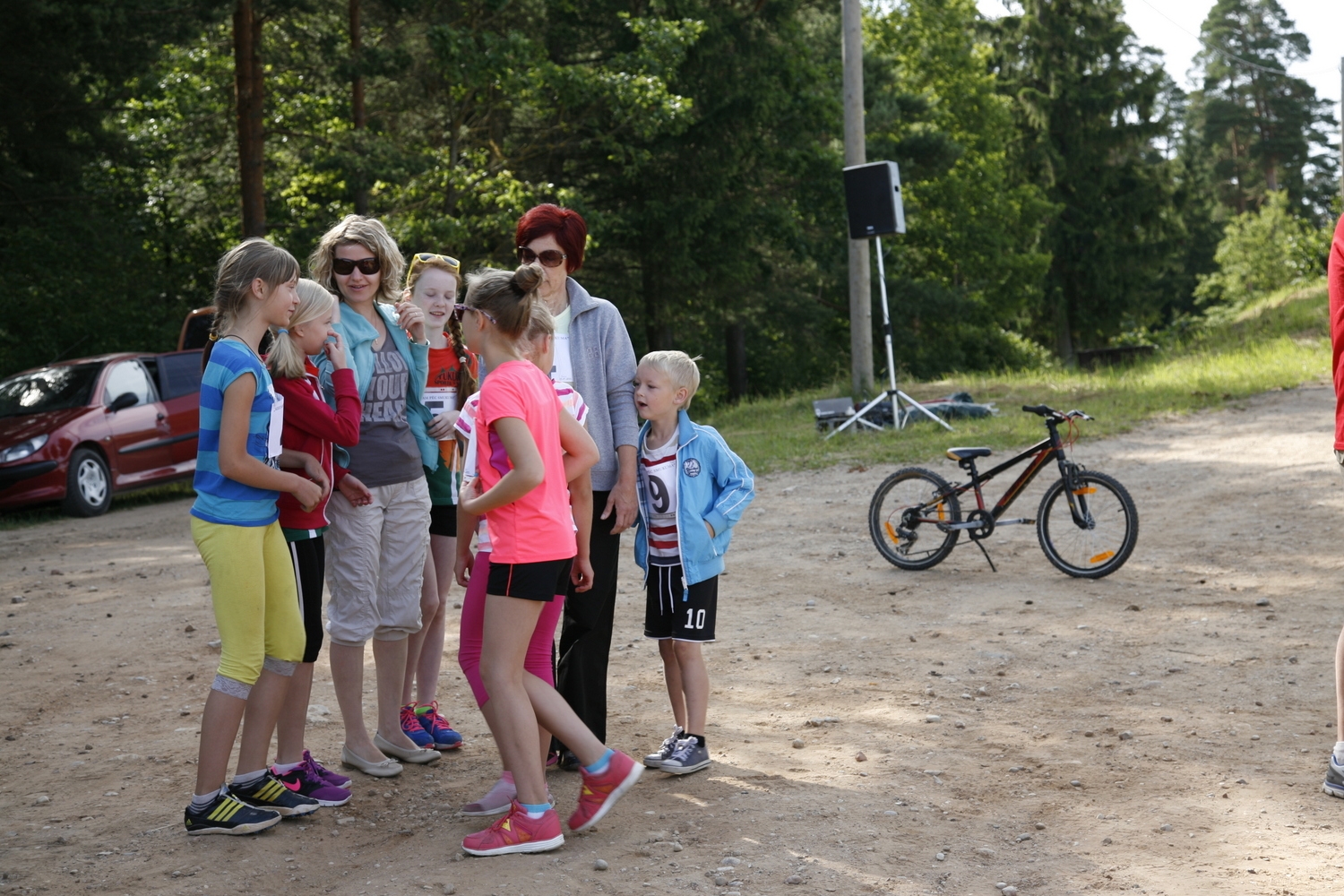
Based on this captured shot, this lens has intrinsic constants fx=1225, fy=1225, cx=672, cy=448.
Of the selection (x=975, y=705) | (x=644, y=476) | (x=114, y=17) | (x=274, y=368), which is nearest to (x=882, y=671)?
(x=975, y=705)

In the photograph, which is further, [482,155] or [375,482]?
[482,155]

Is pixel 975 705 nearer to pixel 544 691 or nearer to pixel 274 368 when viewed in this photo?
pixel 544 691

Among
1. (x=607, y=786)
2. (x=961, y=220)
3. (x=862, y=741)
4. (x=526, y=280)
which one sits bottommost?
(x=862, y=741)

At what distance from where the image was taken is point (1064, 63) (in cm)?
3641

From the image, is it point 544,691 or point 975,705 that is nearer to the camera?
point 544,691

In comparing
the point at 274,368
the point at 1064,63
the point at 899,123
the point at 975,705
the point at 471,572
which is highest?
the point at 1064,63

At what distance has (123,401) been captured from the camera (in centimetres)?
1256

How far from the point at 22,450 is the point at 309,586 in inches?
360

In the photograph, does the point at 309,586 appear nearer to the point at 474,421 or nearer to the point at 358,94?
the point at 474,421

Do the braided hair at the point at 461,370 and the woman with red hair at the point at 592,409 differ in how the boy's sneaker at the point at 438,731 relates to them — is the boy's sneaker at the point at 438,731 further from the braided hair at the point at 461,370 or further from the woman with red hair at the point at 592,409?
the braided hair at the point at 461,370

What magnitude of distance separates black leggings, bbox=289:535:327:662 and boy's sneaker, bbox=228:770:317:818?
1.29 ft

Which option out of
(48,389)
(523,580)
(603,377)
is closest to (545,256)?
(603,377)

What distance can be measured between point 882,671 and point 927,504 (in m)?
2.30

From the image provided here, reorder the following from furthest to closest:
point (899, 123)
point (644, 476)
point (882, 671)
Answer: point (899, 123)
point (882, 671)
point (644, 476)
